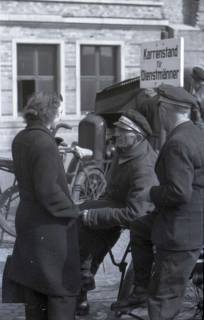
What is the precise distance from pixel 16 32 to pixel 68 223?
14.1 meters

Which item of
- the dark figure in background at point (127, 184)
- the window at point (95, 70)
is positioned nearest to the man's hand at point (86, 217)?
the dark figure in background at point (127, 184)

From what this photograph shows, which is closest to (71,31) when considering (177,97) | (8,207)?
(8,207)

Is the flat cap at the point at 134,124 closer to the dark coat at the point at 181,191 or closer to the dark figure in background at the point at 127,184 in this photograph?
the dark figure in background at the point at 127,184

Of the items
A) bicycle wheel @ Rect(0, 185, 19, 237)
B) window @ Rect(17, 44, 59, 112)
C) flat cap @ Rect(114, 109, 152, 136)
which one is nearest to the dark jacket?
flat cap @ Rect(114, 109, 152, 136)

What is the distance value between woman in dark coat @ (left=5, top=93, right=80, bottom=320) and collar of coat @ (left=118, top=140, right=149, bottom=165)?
808mm

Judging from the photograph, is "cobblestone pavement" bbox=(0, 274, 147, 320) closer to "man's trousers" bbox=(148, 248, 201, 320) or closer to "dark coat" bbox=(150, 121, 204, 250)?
"man's trousers" bbox=(148, 248, 201, 320)

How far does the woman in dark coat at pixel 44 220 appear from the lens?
16.6ft

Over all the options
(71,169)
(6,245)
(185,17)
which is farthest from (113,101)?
(185,17)

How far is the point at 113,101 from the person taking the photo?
41.3ft

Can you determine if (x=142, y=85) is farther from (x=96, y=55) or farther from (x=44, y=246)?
(x=96, y=55)

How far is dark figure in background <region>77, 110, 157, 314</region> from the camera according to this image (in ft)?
19.0

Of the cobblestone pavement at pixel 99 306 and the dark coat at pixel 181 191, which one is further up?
the dark coat at pixel 181 191

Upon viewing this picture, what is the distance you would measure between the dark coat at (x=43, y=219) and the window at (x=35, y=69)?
547 inches

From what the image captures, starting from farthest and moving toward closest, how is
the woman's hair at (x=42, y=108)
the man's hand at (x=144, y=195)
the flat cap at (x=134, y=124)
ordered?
the flat cap at (x=134, y=124) < the man's hand at (x=144, y=195) < the woman's hair at (x=42, y=108)
